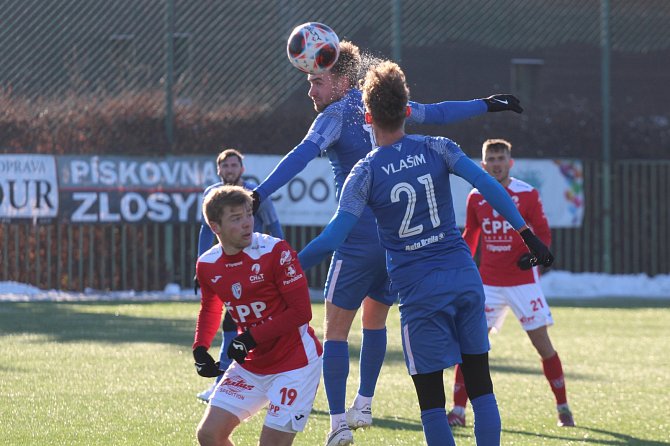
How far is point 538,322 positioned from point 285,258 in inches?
129

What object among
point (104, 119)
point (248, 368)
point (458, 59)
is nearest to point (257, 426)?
point (248, 368)

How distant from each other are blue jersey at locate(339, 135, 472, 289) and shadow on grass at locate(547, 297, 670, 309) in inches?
439

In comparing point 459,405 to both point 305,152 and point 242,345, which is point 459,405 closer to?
point 305,152

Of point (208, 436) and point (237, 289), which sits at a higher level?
point (237, 289)

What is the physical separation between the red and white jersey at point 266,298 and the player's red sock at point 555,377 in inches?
112

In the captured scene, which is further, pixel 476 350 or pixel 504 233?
pixel 504 233

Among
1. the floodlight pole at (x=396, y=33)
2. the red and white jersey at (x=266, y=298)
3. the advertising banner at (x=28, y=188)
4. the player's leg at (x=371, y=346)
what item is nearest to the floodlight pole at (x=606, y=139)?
the floodlight pole at (x=396, y=33)

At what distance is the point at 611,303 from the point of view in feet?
56.1

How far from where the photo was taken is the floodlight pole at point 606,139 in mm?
18469

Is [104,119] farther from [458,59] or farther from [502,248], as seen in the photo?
[502,248]

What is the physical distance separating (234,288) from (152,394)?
324 cm

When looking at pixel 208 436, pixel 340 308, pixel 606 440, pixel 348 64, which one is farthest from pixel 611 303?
pixel 208 436

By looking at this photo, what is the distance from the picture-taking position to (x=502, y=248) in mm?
8570

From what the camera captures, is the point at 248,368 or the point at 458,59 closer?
the point at 248,368
